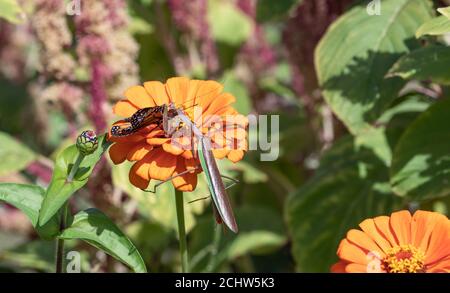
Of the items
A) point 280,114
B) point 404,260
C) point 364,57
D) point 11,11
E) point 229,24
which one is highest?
point 229,24

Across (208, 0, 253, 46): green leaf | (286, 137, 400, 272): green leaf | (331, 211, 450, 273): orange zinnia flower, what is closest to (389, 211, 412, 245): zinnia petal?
(331, 211, 450, 273): orange zinnia flower

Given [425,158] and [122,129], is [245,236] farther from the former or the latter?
[122,129]

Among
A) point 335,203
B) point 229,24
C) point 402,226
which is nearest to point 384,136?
point 335,203

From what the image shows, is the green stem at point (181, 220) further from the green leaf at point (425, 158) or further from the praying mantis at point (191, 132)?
the green leaf at point (425, 158)

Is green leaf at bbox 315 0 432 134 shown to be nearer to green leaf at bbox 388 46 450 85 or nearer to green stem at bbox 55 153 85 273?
green leaf at bbox 388 46 450 85

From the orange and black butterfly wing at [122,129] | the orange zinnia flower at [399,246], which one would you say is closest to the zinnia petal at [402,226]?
the orange zinnia flower at [399,246]

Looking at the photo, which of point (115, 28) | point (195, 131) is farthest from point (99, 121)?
point (195, 131)
